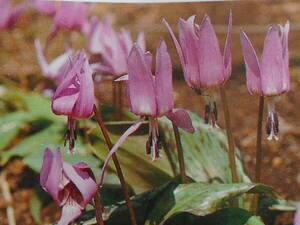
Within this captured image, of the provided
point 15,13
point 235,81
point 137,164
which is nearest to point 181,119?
point 137,164

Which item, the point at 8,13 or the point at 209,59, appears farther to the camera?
the point at 8,13

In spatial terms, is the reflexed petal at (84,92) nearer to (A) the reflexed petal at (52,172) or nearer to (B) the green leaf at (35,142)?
(A) the reflexed petal at (52,172)

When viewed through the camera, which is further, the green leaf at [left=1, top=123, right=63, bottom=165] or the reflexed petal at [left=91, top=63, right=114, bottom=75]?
the green leaf at [left=1, top=123, right=63, bottom=165]

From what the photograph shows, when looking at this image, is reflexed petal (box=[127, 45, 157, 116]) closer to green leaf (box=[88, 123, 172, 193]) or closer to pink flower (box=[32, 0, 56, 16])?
green leaf (box=[88, 123, 172, 193])

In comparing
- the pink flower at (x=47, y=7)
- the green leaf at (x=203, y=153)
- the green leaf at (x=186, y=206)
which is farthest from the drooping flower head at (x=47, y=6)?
the green leaf at (x=186, y=206)

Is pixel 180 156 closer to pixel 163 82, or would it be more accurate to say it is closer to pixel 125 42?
pixel 163 82

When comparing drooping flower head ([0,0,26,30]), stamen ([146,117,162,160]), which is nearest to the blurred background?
drooping flower head ([0,0,26,30])

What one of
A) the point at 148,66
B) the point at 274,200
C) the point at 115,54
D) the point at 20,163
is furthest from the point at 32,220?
the point at 148,66
